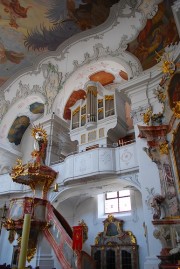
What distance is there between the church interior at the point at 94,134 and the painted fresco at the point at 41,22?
53 millimetres

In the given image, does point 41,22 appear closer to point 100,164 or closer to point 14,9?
point 14,9

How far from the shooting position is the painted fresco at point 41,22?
1169cm

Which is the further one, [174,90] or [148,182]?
[148,182]

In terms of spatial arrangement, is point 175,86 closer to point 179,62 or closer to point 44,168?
point 179,62

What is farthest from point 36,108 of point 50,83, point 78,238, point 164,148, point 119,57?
point 78,238

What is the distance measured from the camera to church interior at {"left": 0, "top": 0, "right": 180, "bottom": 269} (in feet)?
27.1

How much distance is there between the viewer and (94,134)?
41.3ft

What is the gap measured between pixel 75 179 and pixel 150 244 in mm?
4285

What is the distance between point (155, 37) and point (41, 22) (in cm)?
581

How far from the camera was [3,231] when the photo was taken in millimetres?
14203

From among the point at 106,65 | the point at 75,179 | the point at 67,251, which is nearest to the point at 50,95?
the point at 106,65

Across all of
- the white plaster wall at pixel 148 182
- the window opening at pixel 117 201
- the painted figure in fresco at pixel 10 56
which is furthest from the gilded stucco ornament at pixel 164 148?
the painted figure in fresco at pixel 10 56

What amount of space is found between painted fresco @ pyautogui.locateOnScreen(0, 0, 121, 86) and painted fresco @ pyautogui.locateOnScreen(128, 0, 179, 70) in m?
2.04

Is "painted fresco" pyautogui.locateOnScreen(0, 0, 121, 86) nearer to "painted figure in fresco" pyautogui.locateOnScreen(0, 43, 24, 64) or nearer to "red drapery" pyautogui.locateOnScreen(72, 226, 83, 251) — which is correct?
"painted figure in fresco" pyautogui.locateOnScreen(0, 43, 24, 64)
